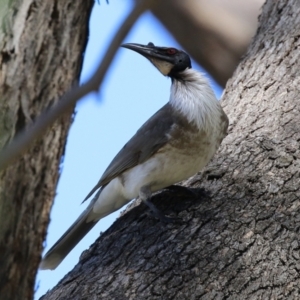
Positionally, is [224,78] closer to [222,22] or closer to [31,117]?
[222,22]

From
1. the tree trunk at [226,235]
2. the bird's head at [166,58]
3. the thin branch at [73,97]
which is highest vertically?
the thin branch at [73,97]

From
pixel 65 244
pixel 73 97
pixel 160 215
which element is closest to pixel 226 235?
pixel 160 215

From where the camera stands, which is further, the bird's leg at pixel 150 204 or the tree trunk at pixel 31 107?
the tree trunk at pixel 31 107

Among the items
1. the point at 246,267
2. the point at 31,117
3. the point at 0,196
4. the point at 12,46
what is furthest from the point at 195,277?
the point at 12,46

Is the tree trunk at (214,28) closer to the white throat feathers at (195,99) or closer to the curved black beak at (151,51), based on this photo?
the white throat feathers at (195,99)

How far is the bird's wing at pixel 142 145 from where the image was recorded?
405 centimetres

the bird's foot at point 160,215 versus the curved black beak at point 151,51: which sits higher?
the curved black beak at point 151,51

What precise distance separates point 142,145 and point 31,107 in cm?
81

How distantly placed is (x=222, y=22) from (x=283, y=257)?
4.16m

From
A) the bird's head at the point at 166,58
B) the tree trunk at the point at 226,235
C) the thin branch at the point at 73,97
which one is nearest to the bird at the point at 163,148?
the bird's head at the point at 166,58

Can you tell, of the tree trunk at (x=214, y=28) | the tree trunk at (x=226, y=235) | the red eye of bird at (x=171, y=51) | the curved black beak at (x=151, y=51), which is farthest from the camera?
the tree trunk at (x=214, y=28)

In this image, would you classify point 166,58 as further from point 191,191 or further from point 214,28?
point 214,28

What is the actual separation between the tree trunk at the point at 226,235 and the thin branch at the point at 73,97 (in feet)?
5.81

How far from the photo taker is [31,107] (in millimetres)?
4426
